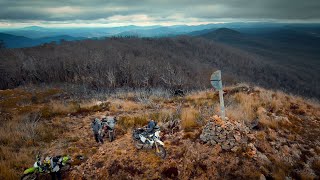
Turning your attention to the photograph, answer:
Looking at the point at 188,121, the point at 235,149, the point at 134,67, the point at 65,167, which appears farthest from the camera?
the point at 134,67

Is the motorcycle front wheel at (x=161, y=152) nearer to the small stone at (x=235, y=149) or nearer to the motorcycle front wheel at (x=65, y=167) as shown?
the small stone at (x=235, y=149)

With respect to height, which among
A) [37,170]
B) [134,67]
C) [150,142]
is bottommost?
[134,67]

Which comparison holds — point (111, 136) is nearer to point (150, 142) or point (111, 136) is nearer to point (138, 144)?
point (138, 144)

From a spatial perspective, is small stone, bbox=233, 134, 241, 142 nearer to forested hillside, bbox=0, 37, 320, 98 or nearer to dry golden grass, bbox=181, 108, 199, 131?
dry golden grass, bbox=181, 108, 199, 131

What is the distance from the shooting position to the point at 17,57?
94.8 meters

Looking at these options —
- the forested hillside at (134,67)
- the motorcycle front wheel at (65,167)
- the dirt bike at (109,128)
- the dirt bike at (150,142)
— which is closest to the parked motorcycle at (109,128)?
the dirt bike at (109,128)

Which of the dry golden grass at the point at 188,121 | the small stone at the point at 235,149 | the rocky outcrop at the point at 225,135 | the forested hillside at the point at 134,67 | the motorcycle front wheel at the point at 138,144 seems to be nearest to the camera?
the small stone at the point at 235,149

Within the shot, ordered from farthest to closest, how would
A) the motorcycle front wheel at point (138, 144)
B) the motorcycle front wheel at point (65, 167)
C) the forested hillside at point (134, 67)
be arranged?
1. the forested hillside at point (134, 67)
2. the motorcycle front wheel at point (138, 144)
3. the motorcycle front wheel at point (65, 167)

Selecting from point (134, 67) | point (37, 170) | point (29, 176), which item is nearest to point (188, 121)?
point (37, 170)

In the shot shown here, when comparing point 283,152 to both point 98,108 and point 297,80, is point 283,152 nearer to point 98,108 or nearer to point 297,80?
point 98,108

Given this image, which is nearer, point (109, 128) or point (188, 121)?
point (109, 128)

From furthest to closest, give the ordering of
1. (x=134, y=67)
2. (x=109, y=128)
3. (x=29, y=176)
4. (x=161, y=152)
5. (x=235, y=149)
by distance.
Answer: (x=134, y=67)
(x=109, y=128)
(x=161, y=152)
(x=235, y=149)
(x=29, y=176)

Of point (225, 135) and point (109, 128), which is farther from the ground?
point (109, 128)

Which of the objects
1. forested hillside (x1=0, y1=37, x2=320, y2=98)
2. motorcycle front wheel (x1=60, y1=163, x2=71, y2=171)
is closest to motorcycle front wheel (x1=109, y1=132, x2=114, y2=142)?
motorcycle front wheel (x1=60, y1=163, x2=71, y2=171)
